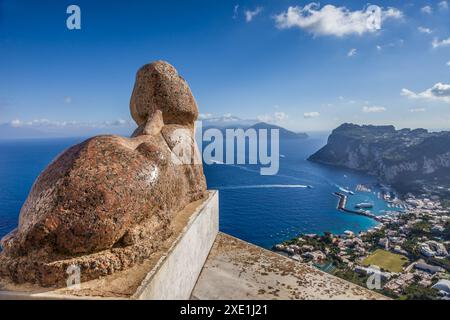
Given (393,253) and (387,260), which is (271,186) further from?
(387,260)

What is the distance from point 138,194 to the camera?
481 cm

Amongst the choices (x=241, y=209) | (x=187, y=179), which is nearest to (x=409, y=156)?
(x=241, y=209)

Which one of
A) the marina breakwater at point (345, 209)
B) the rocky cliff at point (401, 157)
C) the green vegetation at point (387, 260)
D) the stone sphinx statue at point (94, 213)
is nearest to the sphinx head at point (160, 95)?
the stone sphinx statue at point (94, 213)

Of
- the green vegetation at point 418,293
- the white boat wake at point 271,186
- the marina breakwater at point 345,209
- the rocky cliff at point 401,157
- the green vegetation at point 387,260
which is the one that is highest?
the rocky cliff at point 401,157

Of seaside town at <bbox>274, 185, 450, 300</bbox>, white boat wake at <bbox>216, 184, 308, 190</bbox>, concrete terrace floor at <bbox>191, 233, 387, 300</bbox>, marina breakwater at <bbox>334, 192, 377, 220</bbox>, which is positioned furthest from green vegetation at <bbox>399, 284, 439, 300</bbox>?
white boat wake at <bbox>216, 184, 308, 190</bbox>

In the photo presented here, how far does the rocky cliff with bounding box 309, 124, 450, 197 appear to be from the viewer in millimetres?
67875

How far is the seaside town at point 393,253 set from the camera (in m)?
25.9

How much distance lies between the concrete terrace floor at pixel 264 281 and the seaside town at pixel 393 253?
58.8 feet

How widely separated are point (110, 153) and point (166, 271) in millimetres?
2127

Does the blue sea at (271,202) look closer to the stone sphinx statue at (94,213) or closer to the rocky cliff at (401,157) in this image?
the rocky cliff at (401,157)

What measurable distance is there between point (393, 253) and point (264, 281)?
33340 mm

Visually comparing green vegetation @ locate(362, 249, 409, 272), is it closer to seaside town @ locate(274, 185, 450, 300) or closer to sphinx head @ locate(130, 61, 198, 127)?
seaside town @ locate(274, 185, 450, 300)

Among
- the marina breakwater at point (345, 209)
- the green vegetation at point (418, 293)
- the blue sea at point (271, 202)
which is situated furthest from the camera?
the marina breakwater at point (345, 209)
